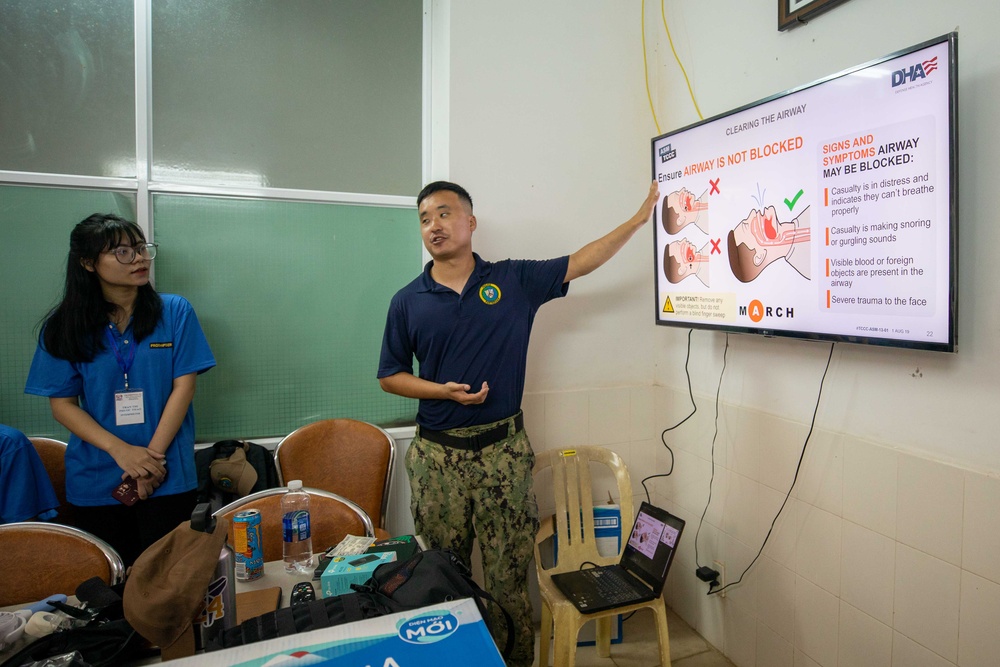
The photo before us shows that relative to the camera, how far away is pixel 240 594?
1.27 metres

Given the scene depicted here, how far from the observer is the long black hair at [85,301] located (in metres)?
1.88

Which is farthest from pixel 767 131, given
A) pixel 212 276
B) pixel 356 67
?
pixel 212 276

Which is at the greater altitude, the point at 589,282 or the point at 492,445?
the point at 589,282

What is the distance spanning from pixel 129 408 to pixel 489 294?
1337mm

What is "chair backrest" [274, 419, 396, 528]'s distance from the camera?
2.27 meters

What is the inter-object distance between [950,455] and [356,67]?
2626 mm

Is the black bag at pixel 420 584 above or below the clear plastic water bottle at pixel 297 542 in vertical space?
Answer: above

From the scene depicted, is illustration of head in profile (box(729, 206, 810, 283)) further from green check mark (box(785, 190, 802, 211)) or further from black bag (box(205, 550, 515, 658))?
black bag (box(205, 550, 515, 658))

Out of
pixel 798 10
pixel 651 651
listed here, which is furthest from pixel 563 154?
pixel 651 651

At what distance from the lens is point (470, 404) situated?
203 cm

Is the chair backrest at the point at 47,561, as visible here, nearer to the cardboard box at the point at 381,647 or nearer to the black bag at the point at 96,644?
the black bag at the point at 96,644

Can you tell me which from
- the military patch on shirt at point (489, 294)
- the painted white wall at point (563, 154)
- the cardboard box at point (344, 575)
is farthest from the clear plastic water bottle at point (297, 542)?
the painted white wall at point (563, 154)

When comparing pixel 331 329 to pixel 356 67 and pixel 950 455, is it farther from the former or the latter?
pixel 950 455

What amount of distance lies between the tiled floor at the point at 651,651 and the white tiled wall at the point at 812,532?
0.06 m
